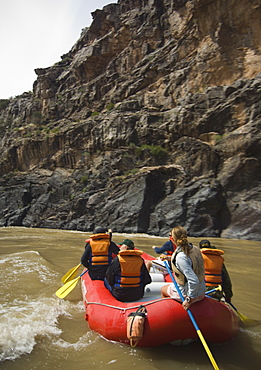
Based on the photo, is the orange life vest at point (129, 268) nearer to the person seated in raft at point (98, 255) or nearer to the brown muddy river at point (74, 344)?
the brown muddy river at point (74, 344)

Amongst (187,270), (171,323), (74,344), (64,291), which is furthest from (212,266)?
(64,291)

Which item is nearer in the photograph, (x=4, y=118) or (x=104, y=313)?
(x=104, y=313)

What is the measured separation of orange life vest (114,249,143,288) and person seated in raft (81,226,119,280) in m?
1.01

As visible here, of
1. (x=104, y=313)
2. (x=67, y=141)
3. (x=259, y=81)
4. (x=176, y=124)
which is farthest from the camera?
(x=67, y=141)

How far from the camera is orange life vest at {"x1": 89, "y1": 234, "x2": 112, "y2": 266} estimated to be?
176 inches

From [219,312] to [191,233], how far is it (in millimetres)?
13088

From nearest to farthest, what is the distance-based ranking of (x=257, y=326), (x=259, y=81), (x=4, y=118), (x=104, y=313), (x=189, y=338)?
(x=189, y=338) < (x=104, y=313) < (x=257, y=326) < (x=259, y=81) < (x=4, y=118)

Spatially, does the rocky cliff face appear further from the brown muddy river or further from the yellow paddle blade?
the yellow paddle blade

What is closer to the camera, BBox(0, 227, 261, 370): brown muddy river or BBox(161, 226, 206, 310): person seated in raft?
BBox(0, 227, 261, 370): brown muddy river

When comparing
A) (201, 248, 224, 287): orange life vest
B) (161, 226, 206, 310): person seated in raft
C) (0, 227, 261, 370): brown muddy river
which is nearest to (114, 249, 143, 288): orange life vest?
(161, 226, 206, 310): person seated in raft

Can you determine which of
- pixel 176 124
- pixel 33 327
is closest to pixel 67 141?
pixel 176 124

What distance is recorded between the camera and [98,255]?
4.48 metres

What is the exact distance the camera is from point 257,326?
11.8 ft

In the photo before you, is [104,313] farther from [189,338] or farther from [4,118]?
[4,118]
